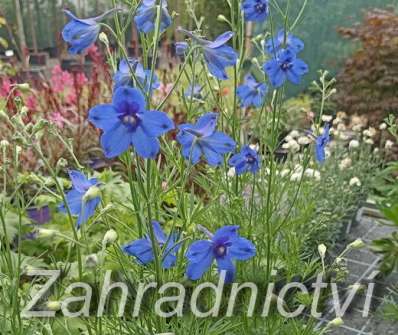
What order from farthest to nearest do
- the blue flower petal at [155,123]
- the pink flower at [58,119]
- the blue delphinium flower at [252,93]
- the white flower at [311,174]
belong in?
the pink flower at [58,119], the white flower at [311,174], the blue delphinium flower at [252,93], the blue flower petal at [155,123]

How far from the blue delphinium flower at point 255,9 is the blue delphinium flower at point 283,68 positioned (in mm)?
117

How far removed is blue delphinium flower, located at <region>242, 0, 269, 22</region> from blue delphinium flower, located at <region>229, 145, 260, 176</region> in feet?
1.18

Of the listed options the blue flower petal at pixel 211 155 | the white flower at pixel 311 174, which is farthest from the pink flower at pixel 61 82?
the blue flower petal at pixel 211 155

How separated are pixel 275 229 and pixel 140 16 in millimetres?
728

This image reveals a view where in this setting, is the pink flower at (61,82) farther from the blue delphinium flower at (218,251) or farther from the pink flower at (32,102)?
the blue delphinium flower at (218,251)

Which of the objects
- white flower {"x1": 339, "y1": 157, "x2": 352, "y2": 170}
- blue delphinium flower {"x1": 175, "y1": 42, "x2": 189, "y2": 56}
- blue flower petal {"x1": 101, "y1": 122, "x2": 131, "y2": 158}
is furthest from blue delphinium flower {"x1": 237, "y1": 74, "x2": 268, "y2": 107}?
white flower {"x1": 339, "y1": 157, "x2": 352, "y2": 170}

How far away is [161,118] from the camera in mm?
948

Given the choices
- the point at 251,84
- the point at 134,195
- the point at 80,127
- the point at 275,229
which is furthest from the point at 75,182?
the point at 80,127

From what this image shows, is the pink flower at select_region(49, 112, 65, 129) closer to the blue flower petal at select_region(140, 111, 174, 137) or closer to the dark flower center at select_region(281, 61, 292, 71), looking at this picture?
the dark flower center at select_region(281, 61, 292, 71)

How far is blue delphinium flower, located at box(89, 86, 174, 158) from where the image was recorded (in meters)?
0.95

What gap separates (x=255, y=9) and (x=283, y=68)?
18 centimetres

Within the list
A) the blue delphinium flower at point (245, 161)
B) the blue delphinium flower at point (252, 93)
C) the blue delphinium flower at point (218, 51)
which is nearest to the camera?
the blue delphinium flower at point (218, 51)

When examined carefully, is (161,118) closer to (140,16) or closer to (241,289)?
(140,16)

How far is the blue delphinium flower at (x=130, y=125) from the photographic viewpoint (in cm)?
95
